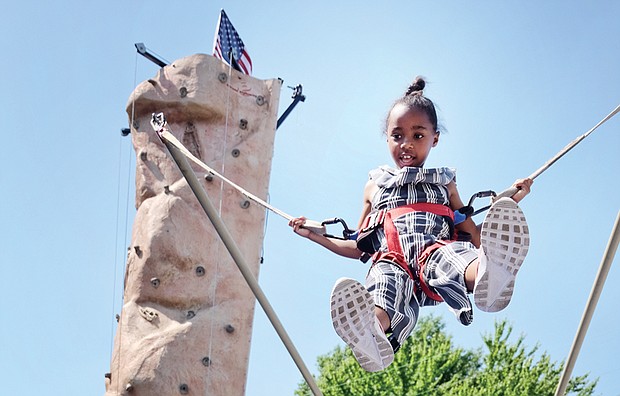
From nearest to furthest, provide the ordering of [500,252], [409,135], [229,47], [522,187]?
[500,252] < [522,187] < [409,135] < [229,47]

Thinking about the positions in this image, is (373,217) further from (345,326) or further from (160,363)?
(160,363)

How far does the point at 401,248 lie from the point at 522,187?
629 millimetres

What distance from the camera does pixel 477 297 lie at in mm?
4219

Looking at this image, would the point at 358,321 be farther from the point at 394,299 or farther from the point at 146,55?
the point at 146,55

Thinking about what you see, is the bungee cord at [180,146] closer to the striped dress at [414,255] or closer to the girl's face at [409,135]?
the striped dress at [414,255]

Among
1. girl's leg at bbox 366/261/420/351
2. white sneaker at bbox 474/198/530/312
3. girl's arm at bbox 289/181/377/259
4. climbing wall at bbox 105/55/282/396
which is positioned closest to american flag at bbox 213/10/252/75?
climbing wall at bbox 105/55/282/396

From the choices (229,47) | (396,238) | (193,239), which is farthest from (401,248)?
(229,47)

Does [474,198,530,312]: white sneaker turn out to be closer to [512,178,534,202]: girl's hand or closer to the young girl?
the young girl

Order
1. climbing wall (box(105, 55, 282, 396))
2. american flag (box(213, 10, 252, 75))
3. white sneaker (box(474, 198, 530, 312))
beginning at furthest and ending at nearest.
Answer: american flag (box(213, 10, 252, 75))
climbing wall (box(105, 55, 282, 396))
white sneaker (box(474, 198, 530, 312))

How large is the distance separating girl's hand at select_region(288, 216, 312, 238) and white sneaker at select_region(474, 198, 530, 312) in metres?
1.16

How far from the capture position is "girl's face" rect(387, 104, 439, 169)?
498 centimetres

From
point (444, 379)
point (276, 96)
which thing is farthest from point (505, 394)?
point (276, 96)

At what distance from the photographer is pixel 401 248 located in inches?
187

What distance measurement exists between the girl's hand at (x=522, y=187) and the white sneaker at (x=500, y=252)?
495mm
